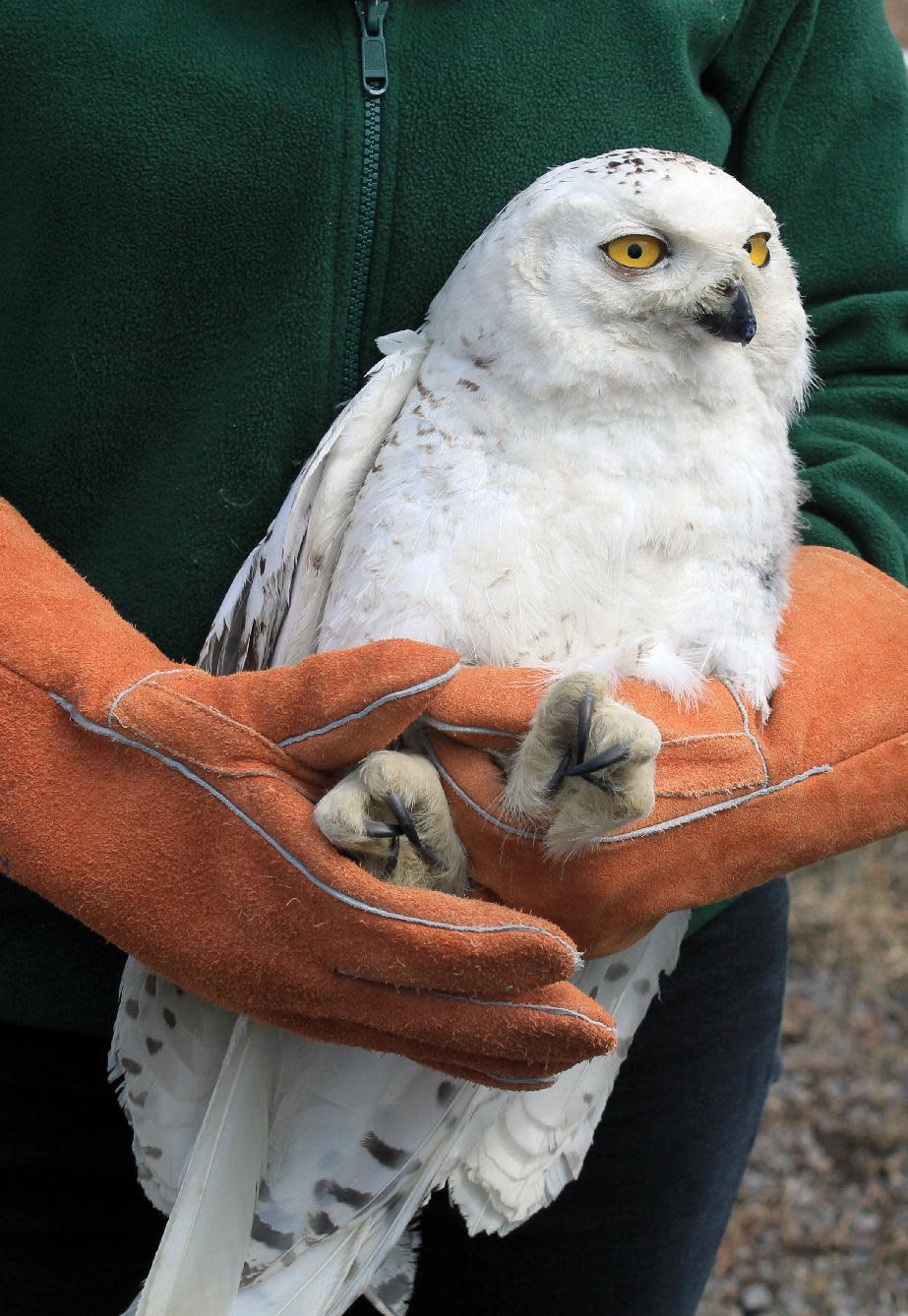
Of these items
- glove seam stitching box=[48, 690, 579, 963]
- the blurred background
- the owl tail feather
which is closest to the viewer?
glove seam stitching box=[48, 690, 579, 963]

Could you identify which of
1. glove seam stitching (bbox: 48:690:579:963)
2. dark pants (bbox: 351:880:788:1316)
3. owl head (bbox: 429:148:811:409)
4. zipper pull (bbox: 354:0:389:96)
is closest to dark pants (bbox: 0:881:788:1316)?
dark pants (bbox: 351:880:788:1316)

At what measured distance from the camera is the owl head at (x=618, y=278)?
1.74 meters

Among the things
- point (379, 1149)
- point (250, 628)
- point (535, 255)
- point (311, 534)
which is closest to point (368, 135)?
point (535, 255)

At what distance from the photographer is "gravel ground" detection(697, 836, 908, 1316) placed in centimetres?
398

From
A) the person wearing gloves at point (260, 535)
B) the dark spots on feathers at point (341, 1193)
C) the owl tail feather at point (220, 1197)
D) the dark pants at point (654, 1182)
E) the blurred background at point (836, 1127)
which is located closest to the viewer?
the person wearing gloves at point (260, 535)

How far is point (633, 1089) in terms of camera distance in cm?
202

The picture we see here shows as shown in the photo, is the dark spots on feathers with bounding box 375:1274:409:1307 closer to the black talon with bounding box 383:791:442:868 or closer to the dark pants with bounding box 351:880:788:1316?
the dark pants with bounding box 351:880:788:1316

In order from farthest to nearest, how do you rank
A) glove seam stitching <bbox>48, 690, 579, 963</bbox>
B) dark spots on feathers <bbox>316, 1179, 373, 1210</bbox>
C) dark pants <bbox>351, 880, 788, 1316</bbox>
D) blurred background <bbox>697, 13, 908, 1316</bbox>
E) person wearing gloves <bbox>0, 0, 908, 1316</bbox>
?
blurred background <bbox>697, 13, 908, 1316</bbox>
dark pants <bbox>351, 880, 788, 1316</bbox>
dark spots on feathers <bbox>316, 1179, 373, 1210</bbox>
person wearing gloves <bbox>0, 0, 908, 1316</bbox>
glove seam stitching <bbox>48, 690, 579, 963</bbox>

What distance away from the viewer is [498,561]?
166cm

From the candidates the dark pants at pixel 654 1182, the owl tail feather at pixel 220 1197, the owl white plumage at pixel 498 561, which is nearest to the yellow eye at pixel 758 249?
the owl white plumage at pixel 498 561

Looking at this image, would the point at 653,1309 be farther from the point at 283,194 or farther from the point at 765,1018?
the point at 283,194

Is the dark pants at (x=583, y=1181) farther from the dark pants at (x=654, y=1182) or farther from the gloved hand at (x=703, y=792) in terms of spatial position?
the gloved hand at (x=703, y=792)

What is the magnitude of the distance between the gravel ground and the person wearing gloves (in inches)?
85.4

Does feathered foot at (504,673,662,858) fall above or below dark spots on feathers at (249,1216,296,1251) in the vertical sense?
above
